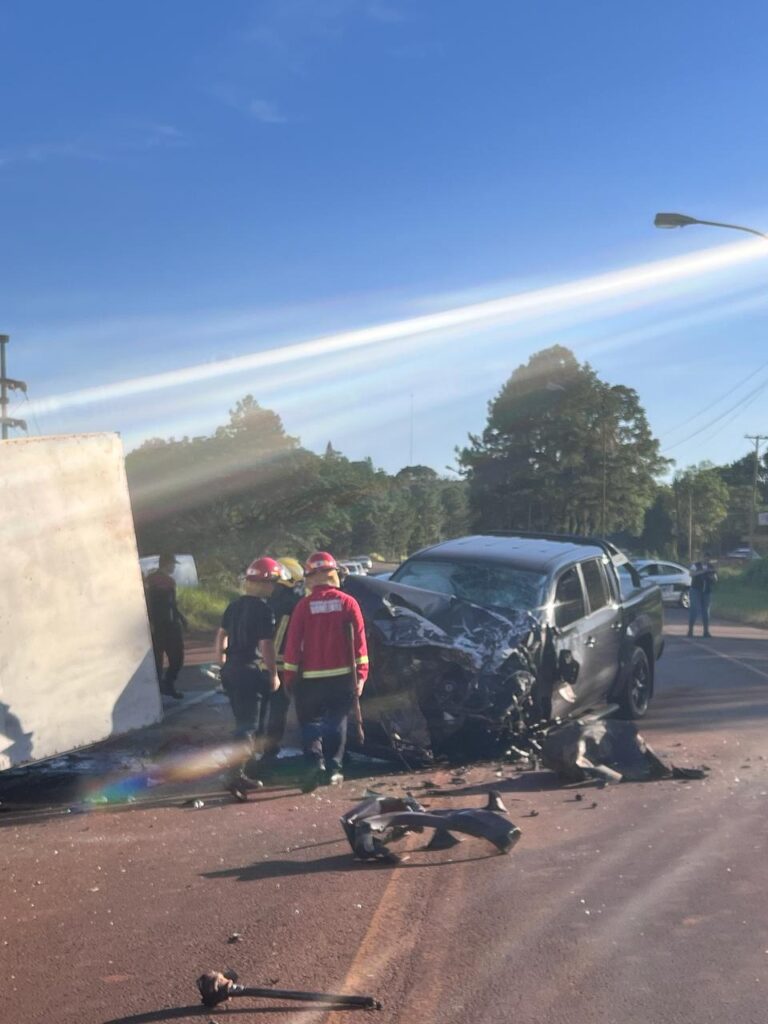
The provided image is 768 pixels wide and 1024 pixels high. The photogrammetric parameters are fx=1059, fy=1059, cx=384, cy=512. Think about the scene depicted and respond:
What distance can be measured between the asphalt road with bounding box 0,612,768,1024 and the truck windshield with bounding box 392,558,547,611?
205cm

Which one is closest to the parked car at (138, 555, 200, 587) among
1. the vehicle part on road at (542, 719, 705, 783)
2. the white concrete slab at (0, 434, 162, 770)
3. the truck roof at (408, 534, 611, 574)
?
the truck roof at (408, 534, 611, 574)

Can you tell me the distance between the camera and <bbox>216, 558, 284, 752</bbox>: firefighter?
814 centimetres

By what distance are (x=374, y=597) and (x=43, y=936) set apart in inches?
174

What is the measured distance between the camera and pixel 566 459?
2167 inches

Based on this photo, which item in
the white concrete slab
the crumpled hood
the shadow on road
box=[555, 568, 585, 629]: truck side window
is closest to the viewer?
the shadow on road

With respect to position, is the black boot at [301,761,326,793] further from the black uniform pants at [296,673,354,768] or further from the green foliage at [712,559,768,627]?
the green foliage at [712,559,768,627]

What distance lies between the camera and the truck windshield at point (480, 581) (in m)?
9.36

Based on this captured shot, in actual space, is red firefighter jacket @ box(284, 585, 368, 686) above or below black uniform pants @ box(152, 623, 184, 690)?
above

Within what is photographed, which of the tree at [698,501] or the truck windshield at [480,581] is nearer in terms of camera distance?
the truck windshield at [480,581]

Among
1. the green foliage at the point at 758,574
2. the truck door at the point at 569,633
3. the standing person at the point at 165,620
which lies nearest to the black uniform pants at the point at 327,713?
the truck door at the point at 569,633

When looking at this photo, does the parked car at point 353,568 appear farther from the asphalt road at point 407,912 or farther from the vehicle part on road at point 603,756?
the asphalt road at point 407,912

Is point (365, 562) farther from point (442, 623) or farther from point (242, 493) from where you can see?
point (442, 623)

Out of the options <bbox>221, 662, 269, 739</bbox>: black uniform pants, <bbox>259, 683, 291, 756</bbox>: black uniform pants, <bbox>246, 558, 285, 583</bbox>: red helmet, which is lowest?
<bbox>259, 683, 291, 756</bbox>: black uniform pants

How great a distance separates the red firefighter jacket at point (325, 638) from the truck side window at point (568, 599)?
7.22ft
